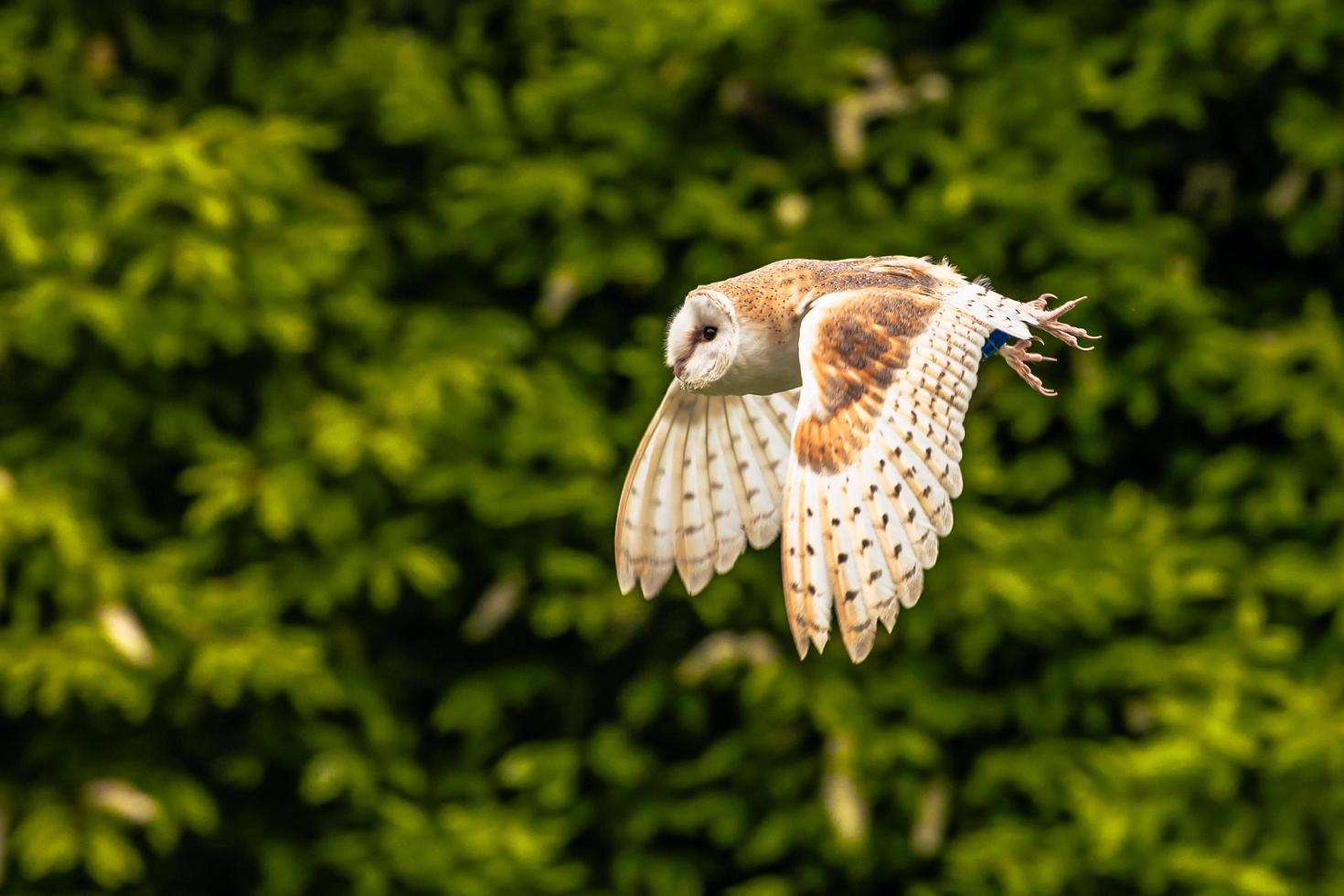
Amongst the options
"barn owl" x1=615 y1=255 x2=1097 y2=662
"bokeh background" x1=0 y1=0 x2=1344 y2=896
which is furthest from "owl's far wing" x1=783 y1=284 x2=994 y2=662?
"bokeh background" x1=0 y1=0 x2=1344 y2=896

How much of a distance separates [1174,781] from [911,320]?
3.03 m

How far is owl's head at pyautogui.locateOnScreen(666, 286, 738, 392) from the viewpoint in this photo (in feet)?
7.23

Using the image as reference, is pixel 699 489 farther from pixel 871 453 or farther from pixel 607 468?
pixel 607 468

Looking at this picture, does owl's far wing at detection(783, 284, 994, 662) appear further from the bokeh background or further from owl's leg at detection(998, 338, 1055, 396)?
the bokeh background

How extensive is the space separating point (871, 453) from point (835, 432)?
0.18 feet

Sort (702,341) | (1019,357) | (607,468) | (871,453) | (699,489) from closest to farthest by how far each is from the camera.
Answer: (871,453) → (702,341) → (1019,357) → (699,489) → (607,468)

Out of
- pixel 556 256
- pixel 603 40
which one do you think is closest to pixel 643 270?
pixel 556 256

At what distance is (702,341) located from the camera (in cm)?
224

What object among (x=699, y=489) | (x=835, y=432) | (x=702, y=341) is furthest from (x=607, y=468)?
(x=835, y=432)

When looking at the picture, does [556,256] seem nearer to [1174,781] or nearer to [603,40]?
[603,40]

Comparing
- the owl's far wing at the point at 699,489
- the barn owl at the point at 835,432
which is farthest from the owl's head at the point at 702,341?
the owl's far wing at the point at 699,489

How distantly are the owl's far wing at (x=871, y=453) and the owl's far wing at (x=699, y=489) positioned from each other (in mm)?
383

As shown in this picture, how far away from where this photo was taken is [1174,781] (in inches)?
195

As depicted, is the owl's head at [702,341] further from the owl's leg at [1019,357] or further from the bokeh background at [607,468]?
the bokeh background at [607,468]
